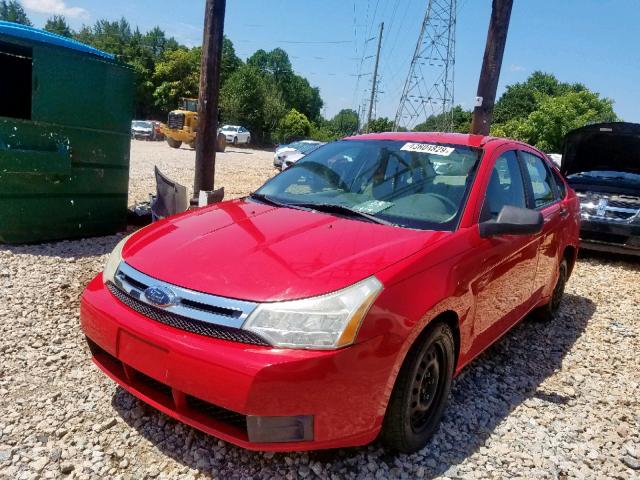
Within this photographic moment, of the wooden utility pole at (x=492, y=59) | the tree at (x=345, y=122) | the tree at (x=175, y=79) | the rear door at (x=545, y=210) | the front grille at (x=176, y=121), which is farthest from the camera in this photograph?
the tree at (x=345, y=122)

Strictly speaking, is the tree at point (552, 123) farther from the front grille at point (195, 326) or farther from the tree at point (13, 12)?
the tree at point (13, 12)

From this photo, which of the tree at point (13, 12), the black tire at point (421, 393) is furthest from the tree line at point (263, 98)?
the black tire at point (421, 393)

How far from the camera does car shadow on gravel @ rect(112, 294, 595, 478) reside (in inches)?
93.2

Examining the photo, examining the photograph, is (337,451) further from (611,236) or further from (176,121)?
(176,121)

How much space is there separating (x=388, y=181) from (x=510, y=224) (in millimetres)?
782

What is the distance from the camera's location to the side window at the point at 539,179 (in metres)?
3.95

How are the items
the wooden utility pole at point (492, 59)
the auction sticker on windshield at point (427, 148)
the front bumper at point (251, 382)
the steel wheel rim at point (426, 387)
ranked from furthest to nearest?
the wooden utility pole at point (492, 59) → the auction sticker on windshield at point (427, 148) → the steel wheel rim at point (426, 387) → the front bumper at point (251, 382)

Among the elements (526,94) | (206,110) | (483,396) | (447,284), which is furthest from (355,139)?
(526,94)

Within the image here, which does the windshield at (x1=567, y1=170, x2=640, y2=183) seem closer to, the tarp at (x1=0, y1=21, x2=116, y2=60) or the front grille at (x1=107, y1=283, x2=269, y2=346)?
the tarp at (x1=0, y1=21, x2=116, y2=60)

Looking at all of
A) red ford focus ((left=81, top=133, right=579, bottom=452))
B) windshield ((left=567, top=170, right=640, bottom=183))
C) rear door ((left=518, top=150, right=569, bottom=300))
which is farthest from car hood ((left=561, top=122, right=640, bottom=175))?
red ford focus ((left=81, top=133, right=579, bottom=452))

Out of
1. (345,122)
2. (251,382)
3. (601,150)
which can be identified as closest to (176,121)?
(601,150)

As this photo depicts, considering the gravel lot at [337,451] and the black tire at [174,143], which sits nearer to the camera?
the gravel lot at [337,451]

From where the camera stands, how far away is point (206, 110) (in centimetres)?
670

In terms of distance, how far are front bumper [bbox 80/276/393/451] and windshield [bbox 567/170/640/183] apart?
724 centimetres
